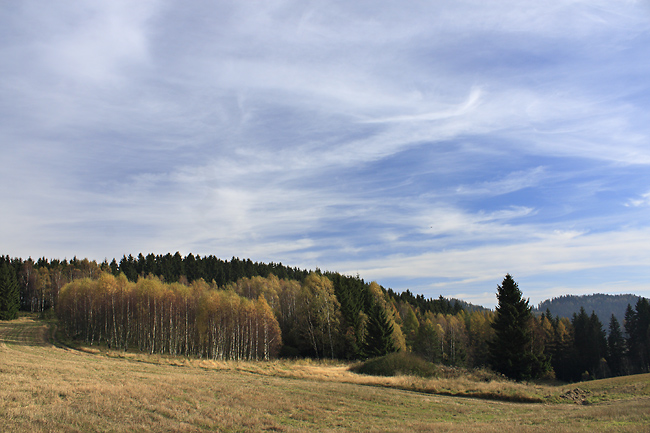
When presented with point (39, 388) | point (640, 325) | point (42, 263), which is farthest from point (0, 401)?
point (42, 263)

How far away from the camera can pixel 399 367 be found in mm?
44750

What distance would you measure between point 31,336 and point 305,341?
165ft

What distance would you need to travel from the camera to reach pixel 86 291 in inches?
3093

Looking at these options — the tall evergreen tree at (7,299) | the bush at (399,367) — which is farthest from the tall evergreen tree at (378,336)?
the tall evergreen tree at (7,299)

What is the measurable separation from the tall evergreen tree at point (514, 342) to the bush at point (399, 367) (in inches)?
294

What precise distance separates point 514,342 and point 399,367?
13.0 metres

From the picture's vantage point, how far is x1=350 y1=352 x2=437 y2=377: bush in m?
43.1

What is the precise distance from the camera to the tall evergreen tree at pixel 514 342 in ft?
134

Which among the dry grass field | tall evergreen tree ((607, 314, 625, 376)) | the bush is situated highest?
the dry grass field

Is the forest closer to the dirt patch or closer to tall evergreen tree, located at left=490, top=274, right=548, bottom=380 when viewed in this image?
tall evergreen tree, located at left=490, top=274, right=548, bottom=380

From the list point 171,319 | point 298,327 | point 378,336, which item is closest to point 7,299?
point 171,319

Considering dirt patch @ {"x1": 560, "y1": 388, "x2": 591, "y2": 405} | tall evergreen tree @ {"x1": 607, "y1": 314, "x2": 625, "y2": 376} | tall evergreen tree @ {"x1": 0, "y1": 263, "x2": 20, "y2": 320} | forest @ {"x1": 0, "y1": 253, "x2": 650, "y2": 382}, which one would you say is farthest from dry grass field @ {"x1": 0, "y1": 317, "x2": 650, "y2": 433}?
tall evergreen tree @ {"x1": 0, "y1": 263, "x2": 20, "y2": 320}

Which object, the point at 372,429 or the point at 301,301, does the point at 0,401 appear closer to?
the point at 372,429

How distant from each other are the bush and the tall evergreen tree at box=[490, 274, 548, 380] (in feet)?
24.5
